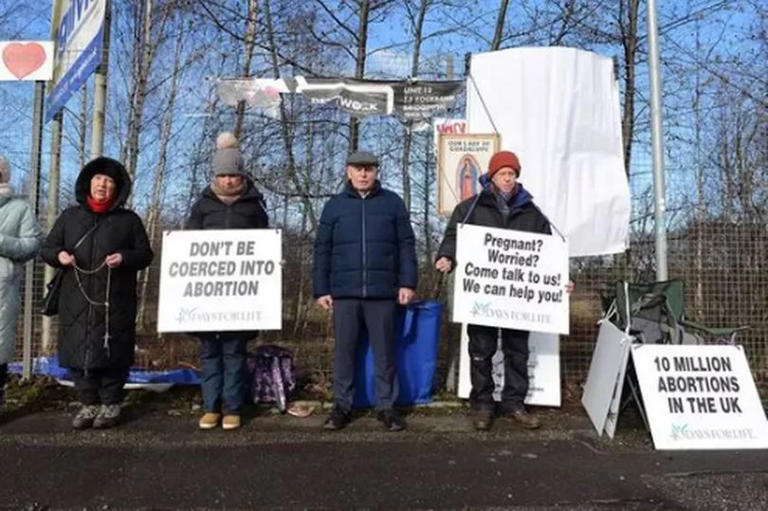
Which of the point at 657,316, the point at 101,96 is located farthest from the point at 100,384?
the point at 657,316

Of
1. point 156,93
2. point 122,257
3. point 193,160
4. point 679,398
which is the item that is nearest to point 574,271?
point 679,398

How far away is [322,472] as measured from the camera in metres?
4.01

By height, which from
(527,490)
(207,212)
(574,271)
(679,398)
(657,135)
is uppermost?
(657,135)

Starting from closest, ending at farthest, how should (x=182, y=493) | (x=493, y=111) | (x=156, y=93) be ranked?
(x=182, y=493) < (x=493, y=111) < (x=156, y=93)

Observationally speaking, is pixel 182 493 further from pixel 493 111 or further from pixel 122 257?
pixel 493 111

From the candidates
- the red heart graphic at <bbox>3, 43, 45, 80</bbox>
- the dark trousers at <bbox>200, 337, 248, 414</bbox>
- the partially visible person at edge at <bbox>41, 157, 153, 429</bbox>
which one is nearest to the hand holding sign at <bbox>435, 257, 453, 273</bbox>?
the dark trousers at <bbox>200, 337, 248, 414</bbox>

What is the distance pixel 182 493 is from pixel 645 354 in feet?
10.4

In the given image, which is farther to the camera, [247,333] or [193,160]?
[193,160]

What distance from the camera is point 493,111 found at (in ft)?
19.6

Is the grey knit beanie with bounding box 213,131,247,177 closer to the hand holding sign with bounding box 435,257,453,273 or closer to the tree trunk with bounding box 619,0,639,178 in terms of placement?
the hand holding sign with bounding box 435,257,453,273

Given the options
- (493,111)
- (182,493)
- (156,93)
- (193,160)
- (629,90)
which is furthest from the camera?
(156,93)

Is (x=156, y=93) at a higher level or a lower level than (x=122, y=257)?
higher

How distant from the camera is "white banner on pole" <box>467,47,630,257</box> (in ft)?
19.5

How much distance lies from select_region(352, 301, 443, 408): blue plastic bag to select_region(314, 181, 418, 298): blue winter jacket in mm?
583
